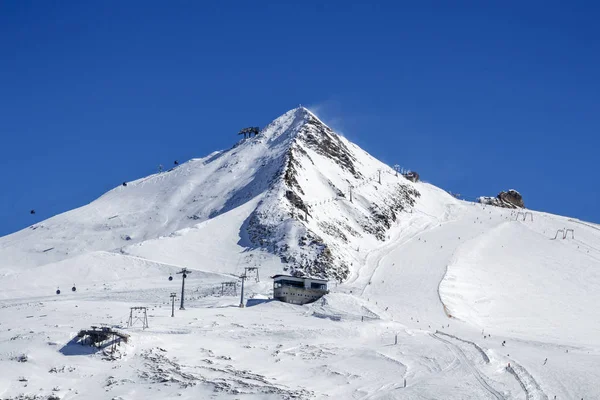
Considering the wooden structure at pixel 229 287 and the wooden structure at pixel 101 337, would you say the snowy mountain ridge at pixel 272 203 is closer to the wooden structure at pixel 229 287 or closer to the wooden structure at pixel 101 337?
the wooden structure at pixel 229 287

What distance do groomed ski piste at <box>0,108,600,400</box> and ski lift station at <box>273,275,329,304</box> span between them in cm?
184

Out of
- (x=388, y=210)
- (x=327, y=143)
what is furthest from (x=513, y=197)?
(x=388, y=210)

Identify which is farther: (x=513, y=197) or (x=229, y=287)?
(x=513, y=197)

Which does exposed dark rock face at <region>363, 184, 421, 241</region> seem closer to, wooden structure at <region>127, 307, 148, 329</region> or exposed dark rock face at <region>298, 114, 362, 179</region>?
exposed dark rock face at <region>298, 114, 362, 179</region>

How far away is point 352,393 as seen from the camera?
174ft

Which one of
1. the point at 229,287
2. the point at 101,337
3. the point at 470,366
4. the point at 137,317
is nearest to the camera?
the point at 470,366

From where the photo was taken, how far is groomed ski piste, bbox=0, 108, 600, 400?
55.4m

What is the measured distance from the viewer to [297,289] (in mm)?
89500

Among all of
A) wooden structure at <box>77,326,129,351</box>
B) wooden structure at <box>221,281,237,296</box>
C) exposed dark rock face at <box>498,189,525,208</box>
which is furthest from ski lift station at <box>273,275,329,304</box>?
exposed dark rock face at <box>498,189,525,208</box>

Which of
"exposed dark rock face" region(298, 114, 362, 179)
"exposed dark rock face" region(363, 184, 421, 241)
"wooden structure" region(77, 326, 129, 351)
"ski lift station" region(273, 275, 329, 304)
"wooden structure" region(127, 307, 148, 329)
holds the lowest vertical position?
"wooden structure" region(77, 326, 129, 351)

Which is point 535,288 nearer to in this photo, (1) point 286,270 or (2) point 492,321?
(2) point 492,321

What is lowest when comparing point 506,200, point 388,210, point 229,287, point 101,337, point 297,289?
point 101,337

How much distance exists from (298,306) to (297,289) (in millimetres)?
4092

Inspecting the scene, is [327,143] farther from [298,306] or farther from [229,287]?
[298,306]
